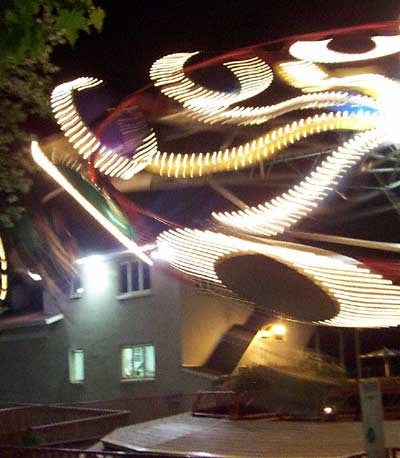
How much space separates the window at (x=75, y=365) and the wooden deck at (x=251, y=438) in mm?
13872

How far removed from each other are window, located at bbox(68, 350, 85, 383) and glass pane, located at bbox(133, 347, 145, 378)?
11.4 ft

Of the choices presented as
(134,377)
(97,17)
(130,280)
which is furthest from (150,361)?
(97,17)

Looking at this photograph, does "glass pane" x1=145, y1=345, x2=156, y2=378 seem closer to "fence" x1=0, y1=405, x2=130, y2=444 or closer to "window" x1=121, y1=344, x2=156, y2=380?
"window" x1=121, y1=344, x2=156, y2=380

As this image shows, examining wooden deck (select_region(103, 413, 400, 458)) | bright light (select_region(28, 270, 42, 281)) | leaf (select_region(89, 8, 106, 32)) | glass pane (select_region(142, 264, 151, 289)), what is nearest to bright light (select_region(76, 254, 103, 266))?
glass pane (select_region(142, 264, 151, 289))

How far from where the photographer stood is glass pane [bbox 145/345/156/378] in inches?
1047

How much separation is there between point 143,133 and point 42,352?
1857 cm

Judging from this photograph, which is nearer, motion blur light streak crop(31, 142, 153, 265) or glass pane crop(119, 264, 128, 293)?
motion blur light streak crop(31, 142, 153, 265)

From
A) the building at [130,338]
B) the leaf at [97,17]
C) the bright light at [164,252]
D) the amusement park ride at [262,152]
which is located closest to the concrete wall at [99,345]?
the building at [130,338]

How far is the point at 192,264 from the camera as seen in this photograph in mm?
15625

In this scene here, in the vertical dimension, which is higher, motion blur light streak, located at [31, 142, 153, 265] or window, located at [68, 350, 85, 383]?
motion blur light streak, located at [31, 142, 153, 265]

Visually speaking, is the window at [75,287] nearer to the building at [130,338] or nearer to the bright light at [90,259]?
the building at [130,338]

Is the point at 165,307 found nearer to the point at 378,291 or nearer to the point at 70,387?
the point at 70,387

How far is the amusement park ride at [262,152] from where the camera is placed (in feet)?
42.0

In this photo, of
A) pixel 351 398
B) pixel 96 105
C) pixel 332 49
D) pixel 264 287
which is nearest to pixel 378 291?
pixel 264 287
